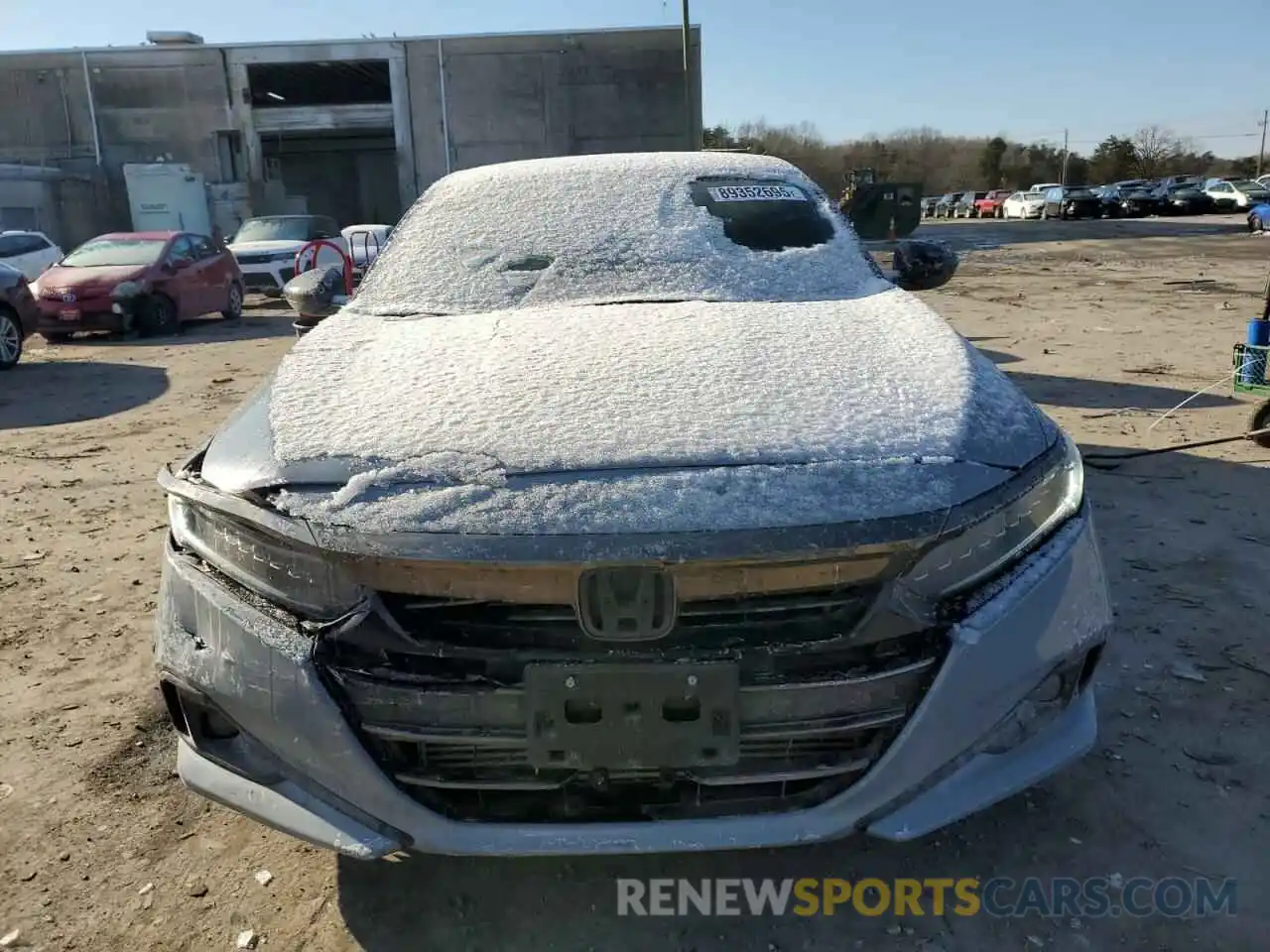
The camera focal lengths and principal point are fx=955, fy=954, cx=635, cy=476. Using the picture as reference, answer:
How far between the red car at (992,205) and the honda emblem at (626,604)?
52439 mm

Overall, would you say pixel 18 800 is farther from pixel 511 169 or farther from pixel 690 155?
pixel 690 155

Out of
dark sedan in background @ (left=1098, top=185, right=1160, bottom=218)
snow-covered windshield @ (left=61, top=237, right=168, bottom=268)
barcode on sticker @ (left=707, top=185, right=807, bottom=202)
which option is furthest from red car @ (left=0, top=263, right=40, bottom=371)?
dark sedan in background @ (left=1098, top=185, right=1160, bottom=218)

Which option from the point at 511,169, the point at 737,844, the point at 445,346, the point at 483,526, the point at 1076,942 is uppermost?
the point at 511,169

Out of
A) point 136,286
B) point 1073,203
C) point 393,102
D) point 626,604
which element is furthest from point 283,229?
point 1073,203

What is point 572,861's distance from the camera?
7.05 feet

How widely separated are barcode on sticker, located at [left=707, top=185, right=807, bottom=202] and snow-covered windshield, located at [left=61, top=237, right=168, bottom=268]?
10653 mm

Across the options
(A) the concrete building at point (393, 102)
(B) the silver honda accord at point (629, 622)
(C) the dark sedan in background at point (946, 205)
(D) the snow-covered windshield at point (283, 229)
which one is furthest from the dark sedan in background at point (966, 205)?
(B) the silver honda accord at point (629, 622)

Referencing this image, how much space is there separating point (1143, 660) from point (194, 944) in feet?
8.80

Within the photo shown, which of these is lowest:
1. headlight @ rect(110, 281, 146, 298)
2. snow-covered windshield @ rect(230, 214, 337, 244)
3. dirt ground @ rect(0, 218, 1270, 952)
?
dirt ground @ rect(0, 218, 1270, 952)

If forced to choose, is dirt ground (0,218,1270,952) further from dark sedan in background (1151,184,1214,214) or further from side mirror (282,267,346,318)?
dark sedan in background (1151,184,1214,214)

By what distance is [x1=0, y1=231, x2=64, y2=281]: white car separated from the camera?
45.0 ft

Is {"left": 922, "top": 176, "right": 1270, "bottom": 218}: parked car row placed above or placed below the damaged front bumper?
above

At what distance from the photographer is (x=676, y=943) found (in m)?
1.93

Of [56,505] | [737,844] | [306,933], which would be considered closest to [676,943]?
[737,844]
